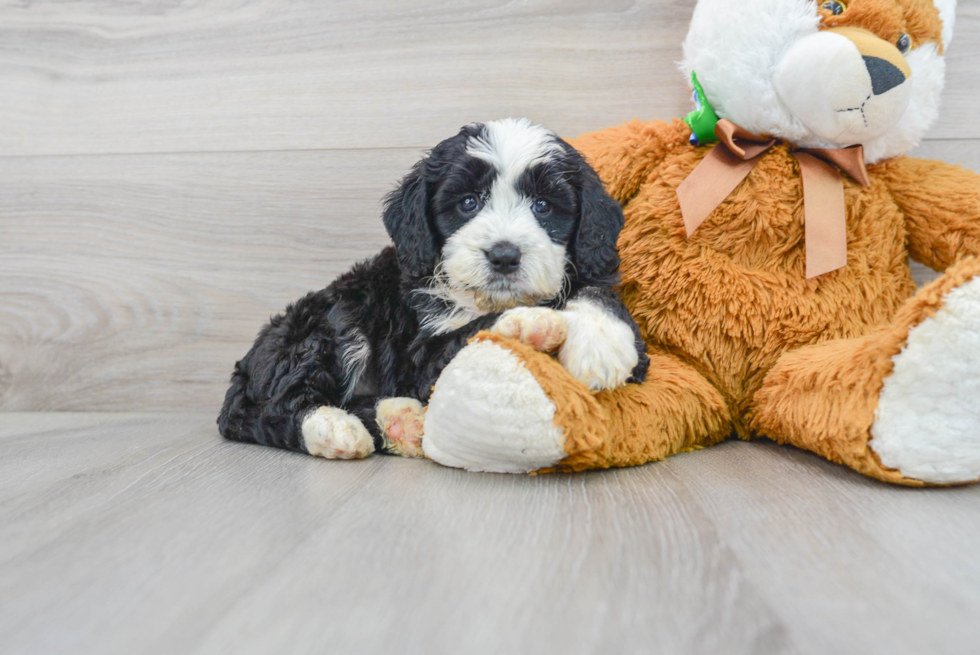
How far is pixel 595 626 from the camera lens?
30.3 inches

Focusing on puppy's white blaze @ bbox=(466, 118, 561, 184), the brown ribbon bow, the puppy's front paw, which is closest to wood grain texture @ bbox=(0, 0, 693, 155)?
the brown ribbon bow

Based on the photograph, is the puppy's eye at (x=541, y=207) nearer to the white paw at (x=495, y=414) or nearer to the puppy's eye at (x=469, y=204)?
the puppy's eye at (x=469, y=204)

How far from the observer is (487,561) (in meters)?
0.94

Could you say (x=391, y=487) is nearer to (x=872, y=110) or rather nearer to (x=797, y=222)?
(x=797, y=222)

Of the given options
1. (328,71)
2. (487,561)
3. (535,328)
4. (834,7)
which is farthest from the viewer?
(328,71)

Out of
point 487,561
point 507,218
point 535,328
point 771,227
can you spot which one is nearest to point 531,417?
point 535,328

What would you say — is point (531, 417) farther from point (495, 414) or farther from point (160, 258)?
point (160, 258)

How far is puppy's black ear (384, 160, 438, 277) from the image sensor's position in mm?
1496

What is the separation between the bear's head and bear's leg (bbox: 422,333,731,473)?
0.66 meters

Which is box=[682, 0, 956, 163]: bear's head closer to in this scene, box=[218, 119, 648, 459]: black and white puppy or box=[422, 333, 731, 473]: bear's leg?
box=[218, 119, 648, 459]: black and white puppy

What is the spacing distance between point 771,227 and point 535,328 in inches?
25.3

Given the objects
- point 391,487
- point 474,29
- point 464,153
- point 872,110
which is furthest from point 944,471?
point 474,29

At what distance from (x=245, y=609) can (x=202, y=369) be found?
1.54 meters

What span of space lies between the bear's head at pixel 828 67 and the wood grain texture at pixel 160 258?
94 centimetres
